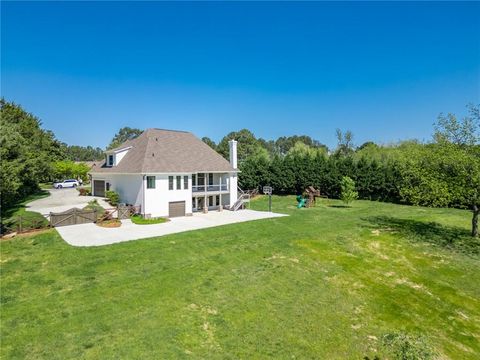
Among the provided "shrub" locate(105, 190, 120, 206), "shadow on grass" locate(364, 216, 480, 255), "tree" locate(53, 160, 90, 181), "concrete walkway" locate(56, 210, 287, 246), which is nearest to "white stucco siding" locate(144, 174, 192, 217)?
"concrete walkway" locate(56, 210, 287, 246)

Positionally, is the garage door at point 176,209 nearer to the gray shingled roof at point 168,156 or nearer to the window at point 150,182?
the window at point 150,182

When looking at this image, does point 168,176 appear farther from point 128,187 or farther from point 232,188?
point 232,188

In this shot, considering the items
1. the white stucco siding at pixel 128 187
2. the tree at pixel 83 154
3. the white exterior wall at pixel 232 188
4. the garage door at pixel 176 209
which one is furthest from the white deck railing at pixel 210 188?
the tree at pixel 83 154

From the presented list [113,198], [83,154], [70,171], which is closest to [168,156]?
[113,198]

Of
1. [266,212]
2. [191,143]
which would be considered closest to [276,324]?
[266,212]

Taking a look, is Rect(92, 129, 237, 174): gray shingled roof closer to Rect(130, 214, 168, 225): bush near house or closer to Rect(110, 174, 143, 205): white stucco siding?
Rect(110, 174, 143, 205): white stucco siding

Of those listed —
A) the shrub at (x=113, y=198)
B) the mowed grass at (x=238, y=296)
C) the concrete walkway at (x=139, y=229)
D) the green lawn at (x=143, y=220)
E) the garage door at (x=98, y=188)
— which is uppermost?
the garage door at (x=98, y=188)
